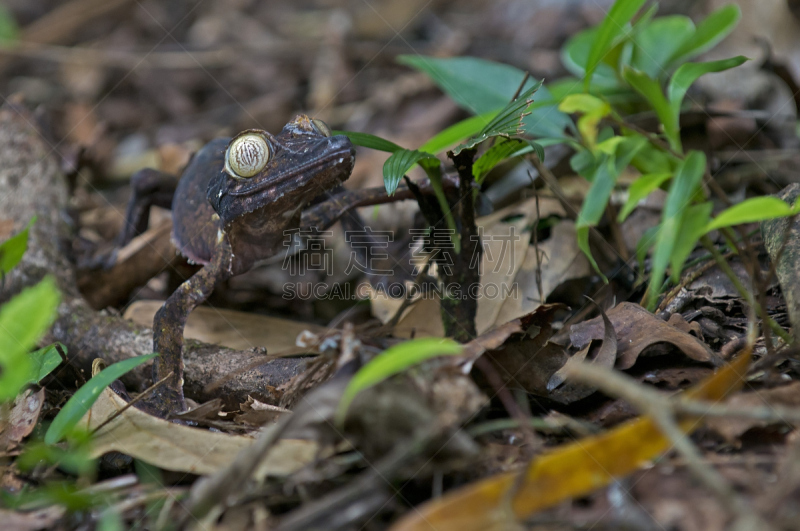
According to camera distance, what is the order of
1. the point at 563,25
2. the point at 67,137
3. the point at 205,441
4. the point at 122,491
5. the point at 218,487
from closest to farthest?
1. the point at 218,487
2. the point at 122,491
3. the point at 205,441
4. the point at 67,137
5. the point at 563,25

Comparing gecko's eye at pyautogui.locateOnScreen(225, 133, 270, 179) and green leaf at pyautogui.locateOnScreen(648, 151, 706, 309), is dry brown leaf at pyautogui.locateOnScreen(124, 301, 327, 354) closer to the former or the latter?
gecko's eye at pyautogui.locateOnScreen(225, 133, 270, 179)

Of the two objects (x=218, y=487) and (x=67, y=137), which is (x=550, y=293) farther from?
(x=67, y=137)

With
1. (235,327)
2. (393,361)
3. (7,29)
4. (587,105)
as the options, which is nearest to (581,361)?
(393,361)

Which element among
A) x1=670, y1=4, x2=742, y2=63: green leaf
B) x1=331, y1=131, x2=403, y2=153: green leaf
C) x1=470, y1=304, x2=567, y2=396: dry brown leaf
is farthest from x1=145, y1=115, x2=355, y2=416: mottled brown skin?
x1=670, y1=4, x2=742, y2=63: green leaf

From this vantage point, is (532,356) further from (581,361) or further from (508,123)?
(508,123)

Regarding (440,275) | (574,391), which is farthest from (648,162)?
(574,391)

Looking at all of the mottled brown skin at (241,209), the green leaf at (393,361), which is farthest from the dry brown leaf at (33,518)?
the green leaf at (393,361)

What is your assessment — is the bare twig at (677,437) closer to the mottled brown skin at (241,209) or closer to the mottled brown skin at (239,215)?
the mottled brown skin at (241,209)
